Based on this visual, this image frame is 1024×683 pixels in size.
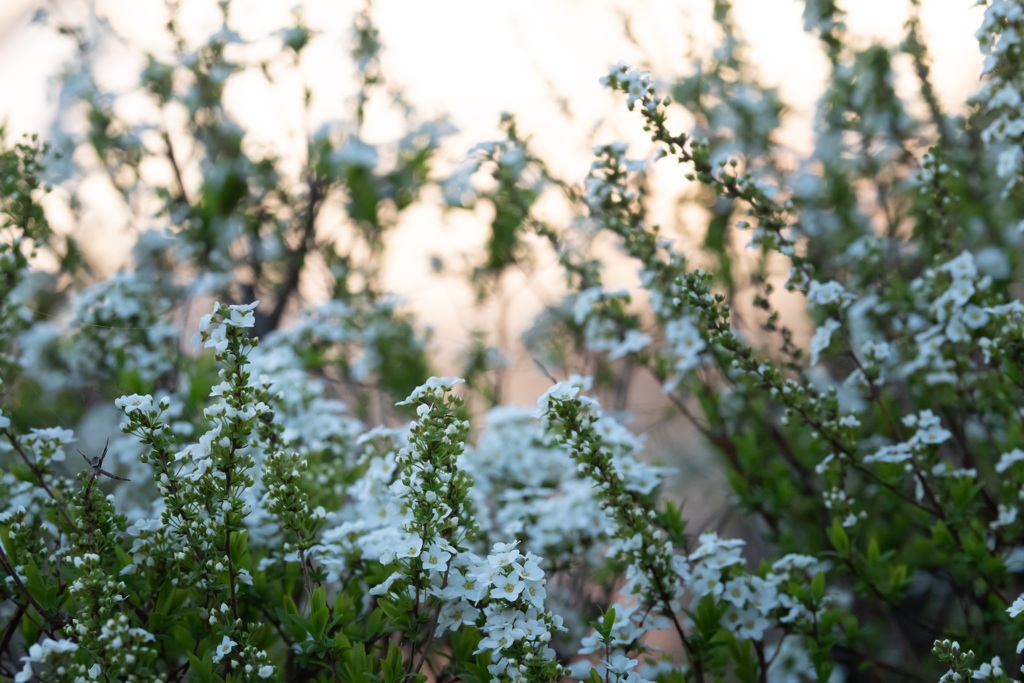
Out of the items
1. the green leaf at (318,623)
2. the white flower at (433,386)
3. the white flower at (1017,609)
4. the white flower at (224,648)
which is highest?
the white flower at (433,386)

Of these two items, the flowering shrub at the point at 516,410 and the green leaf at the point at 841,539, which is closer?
the flowering shrub at the point at 516,410

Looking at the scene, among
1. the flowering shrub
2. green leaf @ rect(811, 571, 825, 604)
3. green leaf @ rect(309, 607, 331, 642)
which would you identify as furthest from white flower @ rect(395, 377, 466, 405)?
green leaf @ rect(811, 571, 825, 604)

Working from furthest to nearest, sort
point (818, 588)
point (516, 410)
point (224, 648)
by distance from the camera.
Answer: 1. point (516, 410)
2. point (818, 588)
3. point (224, 648)

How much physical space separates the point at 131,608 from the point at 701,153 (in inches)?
72.1

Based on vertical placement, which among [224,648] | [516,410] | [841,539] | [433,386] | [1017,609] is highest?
[516,410]

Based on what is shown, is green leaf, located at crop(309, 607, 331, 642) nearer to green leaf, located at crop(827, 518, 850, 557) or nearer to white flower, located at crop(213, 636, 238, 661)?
white flower, located at crop(213, 636, 238, 661)

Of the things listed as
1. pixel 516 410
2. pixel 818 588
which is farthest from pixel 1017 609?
pixel 516 410

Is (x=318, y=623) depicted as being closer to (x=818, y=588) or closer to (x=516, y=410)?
(x=818, y=588)

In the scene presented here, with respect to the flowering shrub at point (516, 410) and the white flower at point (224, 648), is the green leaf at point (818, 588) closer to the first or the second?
the flowering shrub at point (516, 410)

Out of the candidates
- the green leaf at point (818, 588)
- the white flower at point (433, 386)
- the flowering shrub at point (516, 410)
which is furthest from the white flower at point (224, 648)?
the green leaf at point (818, 588)

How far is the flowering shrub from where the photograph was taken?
6.87 feet

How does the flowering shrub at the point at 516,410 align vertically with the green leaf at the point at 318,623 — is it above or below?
above

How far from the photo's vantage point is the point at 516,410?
3479 millimetres

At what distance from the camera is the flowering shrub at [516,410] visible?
2.09m
